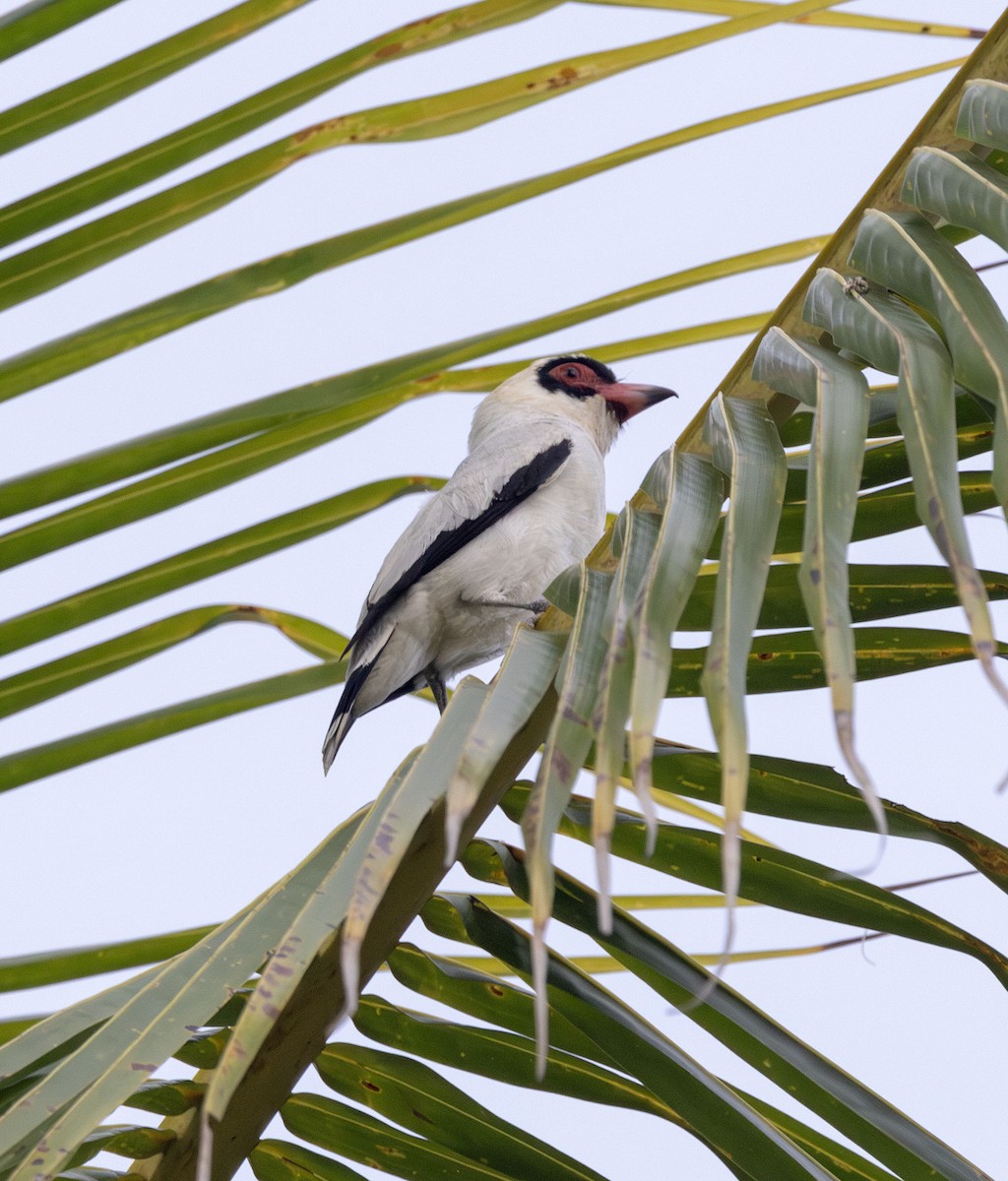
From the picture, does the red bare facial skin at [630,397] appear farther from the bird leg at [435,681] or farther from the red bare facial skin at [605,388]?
the bird leg at [435,681]

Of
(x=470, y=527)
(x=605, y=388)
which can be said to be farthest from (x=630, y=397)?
(x=470, y=527)

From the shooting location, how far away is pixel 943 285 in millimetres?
964

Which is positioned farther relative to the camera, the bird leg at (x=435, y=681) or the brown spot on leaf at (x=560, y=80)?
the bird leg at (x=435, y=681)

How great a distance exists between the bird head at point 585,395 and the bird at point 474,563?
1.70ft

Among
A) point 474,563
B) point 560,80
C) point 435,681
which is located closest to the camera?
point 560,80

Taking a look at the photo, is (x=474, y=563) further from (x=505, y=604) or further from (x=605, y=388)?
(x=605, y=388)

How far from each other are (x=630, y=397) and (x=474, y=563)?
1079mm

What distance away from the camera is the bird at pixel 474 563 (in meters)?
2.91

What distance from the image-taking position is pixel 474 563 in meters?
2.92

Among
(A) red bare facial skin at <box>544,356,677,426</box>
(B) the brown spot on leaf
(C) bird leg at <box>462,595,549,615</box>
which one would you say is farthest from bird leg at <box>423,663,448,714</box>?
(B) the brown spot on leaf

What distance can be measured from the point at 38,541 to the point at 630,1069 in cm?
88

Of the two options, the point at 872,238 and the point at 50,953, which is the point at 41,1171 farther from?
the point at 872,238

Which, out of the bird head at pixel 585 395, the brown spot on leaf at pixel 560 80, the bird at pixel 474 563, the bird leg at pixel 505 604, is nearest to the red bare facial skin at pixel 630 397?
the bird head at pixel 585 395

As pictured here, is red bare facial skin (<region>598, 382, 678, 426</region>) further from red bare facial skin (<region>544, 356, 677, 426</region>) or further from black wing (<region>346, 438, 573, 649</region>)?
black wing (<region>346, 438, 573, 649</region>)
